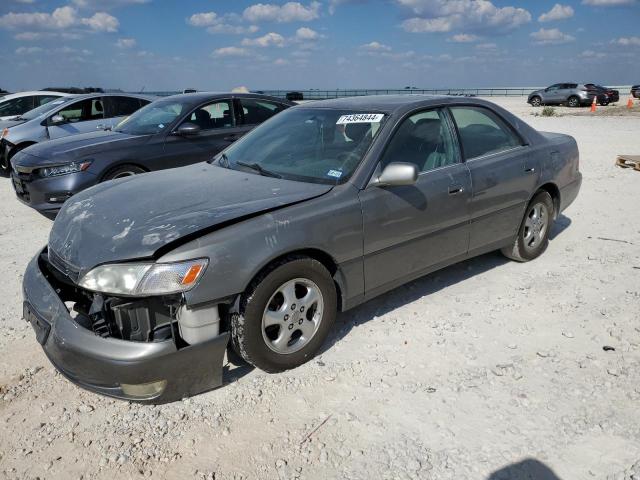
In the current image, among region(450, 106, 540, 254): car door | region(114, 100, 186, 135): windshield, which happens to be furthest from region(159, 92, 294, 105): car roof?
region(450, 106, 540, 254): car door

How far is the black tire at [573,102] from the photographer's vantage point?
31.7 meters

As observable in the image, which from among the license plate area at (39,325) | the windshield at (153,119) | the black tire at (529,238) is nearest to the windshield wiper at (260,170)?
the license plate area at (39,325)

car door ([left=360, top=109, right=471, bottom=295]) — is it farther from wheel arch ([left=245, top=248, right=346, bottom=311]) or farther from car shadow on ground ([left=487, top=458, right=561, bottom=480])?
car shadow on ground ([left=487, top=458, right=561, bottom=480])

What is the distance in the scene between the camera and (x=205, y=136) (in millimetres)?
7172

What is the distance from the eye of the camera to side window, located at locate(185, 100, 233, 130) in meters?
7.25

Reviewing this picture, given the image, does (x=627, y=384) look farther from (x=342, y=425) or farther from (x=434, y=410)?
(x=342, y=425)

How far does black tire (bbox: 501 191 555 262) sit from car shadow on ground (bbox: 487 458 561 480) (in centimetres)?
270

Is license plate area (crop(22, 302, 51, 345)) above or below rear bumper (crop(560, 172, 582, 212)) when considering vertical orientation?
below

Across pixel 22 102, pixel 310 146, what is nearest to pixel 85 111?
pixel 22 102

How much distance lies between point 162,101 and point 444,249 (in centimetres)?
524

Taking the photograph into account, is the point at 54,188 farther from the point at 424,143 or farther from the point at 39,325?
the point at 424,143

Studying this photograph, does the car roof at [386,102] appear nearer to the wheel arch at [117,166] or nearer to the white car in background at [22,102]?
the wheel arch at [117,166]

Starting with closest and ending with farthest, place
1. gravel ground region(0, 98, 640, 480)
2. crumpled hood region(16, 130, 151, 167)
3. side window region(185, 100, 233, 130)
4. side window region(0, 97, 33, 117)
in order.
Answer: gravel ground region(0, 98, 640, 480) → crumpled hood region(16, 130, 151, 167) → side window region(185, 100, 233, 130) → side window region(0, 97, 33, 117)

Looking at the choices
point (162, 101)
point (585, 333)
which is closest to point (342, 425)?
point (585, 333)
